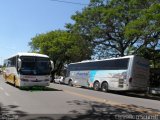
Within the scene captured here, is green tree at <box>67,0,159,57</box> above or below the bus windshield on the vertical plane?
above

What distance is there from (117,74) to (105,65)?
285 cm

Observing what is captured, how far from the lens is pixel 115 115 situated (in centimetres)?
1259

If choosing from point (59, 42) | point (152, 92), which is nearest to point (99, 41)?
point (152, 92)

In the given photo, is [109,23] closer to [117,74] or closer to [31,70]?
[117,74]

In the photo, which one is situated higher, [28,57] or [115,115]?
[28,57]

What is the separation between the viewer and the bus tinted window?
2832 cm

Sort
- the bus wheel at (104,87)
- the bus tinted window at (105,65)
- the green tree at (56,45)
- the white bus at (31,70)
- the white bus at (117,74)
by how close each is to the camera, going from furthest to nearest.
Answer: the green tree at (56,45), the bus wheel at (104,87), the bus tinted window at (105,65), the white bus at (117,74), the white bus at (31,70)

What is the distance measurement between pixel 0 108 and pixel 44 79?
11.1 meters

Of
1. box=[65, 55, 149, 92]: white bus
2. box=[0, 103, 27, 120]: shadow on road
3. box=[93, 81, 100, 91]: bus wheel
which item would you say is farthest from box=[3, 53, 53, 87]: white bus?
box=[0, 103, 27, 120]: shadow on road

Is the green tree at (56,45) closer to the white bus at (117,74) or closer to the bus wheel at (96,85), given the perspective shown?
the white bus at (117,74)

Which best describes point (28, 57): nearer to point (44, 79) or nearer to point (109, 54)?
point (44, 79)

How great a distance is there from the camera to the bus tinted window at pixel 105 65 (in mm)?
28320

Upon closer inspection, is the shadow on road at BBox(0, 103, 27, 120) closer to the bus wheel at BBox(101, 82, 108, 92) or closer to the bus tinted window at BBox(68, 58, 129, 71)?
the bus tinted window at BBox(68, 58, 129, 71)

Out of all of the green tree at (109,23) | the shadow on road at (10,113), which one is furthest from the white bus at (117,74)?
the shadow on road at (10,113)
